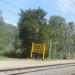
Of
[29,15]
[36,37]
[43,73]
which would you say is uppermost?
[29,15]

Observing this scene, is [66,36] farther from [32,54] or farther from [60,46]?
[32,54]

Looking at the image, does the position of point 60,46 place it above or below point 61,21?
below

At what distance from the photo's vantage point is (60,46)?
82688mm

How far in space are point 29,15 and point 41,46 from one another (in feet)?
39.0

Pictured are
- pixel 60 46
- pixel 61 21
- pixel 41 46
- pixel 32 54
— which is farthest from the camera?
pixel 61 21

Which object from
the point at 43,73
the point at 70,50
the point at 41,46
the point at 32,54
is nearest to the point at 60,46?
the point at 70,50

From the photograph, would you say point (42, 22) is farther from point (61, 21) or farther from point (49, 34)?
point (61, 21)

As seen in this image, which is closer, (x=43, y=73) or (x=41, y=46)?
(x=43, y=73)

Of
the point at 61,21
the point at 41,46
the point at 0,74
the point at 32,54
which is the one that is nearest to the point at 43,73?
the point at 0,74

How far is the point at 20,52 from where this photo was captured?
56.3 metres

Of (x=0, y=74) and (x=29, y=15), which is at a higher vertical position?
(x=29, y=15)

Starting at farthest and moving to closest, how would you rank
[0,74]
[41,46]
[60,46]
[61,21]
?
[61,21], [60,46], [41,46], [0,74]

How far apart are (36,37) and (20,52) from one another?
5.78 metres

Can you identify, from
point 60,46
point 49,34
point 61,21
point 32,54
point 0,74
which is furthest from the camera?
point 61,21
